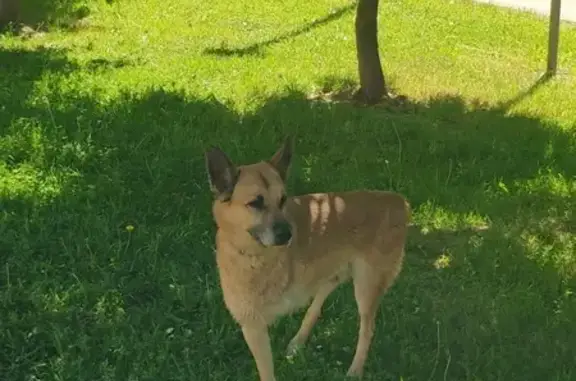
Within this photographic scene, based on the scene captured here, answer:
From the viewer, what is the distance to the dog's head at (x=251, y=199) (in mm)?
3955

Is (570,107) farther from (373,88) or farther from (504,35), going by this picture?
(504,35)

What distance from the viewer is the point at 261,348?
423 cm

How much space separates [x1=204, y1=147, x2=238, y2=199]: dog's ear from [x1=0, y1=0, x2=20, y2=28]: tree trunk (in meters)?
8.90

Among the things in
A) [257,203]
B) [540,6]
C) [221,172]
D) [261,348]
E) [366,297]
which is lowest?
[540,6]

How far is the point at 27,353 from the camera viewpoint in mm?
4441

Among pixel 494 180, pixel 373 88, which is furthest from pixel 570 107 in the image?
pixel 494 180

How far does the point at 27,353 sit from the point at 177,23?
927cm

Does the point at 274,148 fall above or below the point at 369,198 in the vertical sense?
below

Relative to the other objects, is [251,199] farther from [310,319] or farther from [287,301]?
[310,319]

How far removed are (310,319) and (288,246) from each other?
0.76 metres

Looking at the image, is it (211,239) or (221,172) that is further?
(211,239)

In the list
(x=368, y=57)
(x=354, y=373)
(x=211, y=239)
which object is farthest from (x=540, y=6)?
(x=354, y=373)

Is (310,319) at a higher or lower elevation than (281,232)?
lower

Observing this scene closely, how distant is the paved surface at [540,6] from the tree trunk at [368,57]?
270 inches
